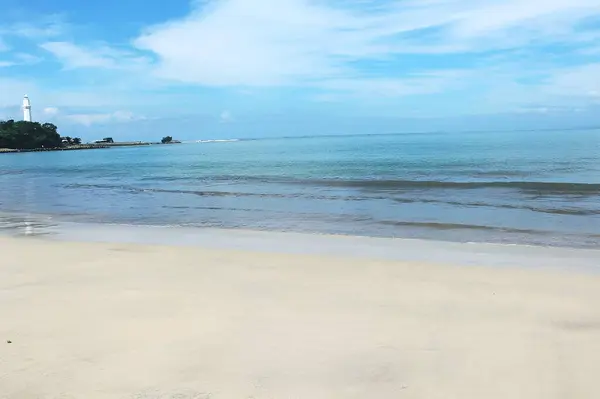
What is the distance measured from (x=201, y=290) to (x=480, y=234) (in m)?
6.61

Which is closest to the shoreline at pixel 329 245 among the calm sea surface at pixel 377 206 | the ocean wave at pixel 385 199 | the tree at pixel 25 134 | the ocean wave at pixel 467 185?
the calm sea surface at pixel 377 206

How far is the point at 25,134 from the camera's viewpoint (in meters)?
117

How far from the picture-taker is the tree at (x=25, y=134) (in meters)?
115

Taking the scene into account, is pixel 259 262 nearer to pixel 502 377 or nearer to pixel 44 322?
pixel 44 322

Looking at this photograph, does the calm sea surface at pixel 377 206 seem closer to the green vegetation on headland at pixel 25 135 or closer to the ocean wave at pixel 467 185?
the ocean wave at pixel 467 185

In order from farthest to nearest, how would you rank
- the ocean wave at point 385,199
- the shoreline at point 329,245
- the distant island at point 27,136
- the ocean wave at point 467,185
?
1. the distant island at point 27,136
2. the ocean wave at point 467,185
3. the ocean wave at point 385,199
4. the shoreline at point 329,245

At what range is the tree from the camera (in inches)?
4532

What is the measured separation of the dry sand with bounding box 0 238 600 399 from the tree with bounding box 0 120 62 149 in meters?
125

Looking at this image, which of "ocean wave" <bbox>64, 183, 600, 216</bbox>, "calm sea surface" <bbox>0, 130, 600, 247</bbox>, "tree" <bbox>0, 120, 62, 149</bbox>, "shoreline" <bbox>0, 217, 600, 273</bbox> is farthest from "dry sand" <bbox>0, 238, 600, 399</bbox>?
"tree" <bbox>0, 120, 62, 149</bbox>

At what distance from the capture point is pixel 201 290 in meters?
5.68

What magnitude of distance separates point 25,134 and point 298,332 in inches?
5119

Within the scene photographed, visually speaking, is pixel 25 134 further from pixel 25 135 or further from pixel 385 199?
pixel 385 199

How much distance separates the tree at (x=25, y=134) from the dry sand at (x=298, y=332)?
12472 centimetres

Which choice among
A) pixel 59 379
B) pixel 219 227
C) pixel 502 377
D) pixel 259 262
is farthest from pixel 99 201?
pixel 502 377
